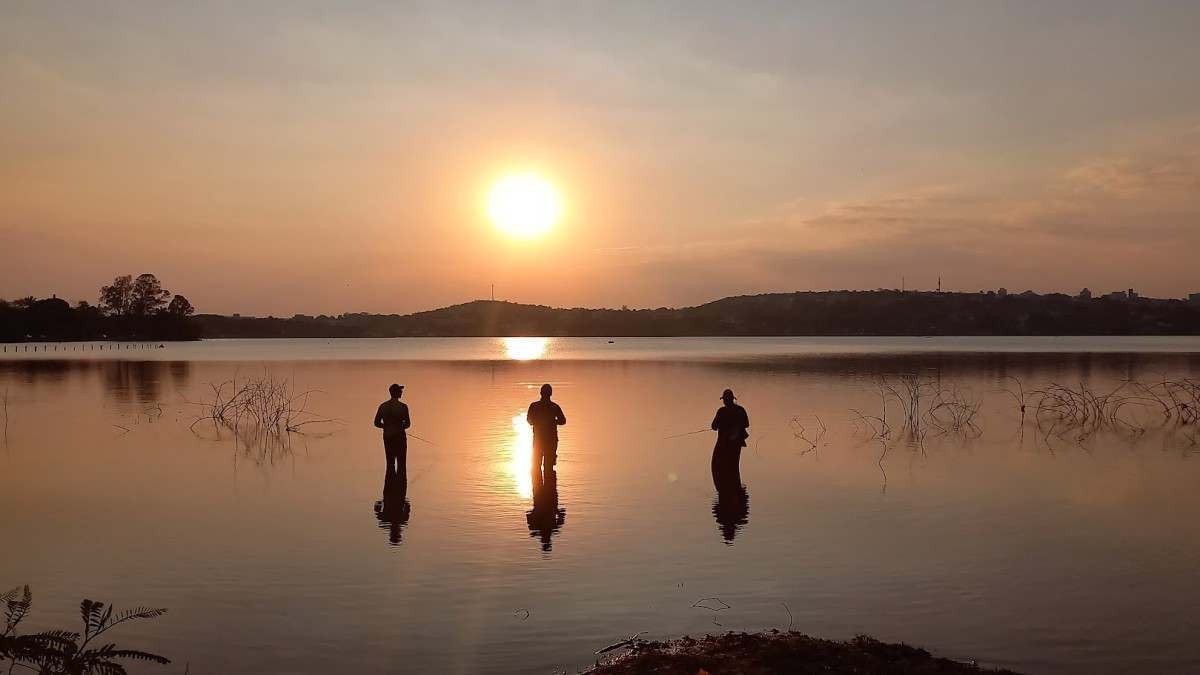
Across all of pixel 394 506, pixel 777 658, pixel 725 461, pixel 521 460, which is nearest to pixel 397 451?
pixel 394 506

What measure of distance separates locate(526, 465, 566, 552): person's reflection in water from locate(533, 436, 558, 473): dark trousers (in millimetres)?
75

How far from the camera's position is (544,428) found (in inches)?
719

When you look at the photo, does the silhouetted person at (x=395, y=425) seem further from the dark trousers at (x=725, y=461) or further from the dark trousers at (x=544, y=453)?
the dark trousers at (x=725, y=461)

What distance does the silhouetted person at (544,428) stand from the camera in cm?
1820

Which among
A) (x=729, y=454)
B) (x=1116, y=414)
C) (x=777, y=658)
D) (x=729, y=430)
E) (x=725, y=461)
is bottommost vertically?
(x=1116, y=414)

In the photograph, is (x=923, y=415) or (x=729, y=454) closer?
(x=729, y=454)

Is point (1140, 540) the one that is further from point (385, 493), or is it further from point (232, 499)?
point (232, 499)

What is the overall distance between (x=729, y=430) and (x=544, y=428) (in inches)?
152

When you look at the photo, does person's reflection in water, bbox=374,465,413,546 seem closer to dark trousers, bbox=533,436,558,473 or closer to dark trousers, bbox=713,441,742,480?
dark trousers, bbox=533,436,558,473

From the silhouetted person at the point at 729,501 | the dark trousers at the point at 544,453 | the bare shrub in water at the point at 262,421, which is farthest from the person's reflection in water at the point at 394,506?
the bare shrub in water at the point at 262,421

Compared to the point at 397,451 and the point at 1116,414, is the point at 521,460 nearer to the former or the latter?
the point at 397,451

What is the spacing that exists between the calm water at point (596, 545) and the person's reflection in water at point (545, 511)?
4.7 inches

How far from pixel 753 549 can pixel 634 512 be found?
3503 millimetres

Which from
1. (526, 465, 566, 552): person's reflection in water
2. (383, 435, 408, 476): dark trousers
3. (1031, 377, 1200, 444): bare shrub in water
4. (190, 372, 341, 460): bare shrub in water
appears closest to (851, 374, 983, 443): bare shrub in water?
(1031, 377, 1200, 444): bare shrub in water
